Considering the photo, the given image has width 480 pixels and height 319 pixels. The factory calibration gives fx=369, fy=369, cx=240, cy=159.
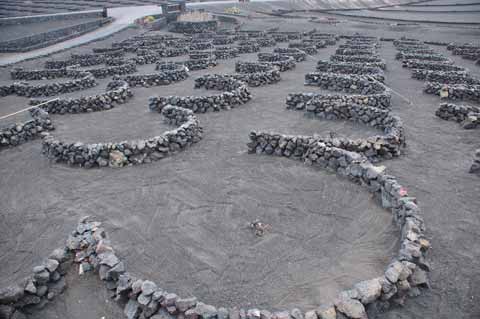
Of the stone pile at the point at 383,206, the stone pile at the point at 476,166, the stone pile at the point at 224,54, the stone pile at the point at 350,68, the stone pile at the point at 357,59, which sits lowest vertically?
the stone pile at the point at 383,206

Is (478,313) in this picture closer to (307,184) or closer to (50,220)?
(307,184)

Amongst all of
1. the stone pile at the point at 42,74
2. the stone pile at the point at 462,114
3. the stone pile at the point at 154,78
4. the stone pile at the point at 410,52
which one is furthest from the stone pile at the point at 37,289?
the stone pile at the point at 410,52

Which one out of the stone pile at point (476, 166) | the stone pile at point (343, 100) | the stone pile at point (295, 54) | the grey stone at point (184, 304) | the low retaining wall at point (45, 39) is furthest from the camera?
the low retaining wall at point (45, 39)

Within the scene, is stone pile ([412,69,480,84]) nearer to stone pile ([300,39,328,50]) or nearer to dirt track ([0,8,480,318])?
dirt track ([0,8,480,318])

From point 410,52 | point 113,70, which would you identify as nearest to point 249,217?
point 113,70

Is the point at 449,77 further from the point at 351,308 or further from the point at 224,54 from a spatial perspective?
the point at 351,308

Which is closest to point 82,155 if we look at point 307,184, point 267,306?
point 307,184

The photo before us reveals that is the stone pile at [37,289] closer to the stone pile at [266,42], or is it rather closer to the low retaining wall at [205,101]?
the low retaining wall at [205,101]
